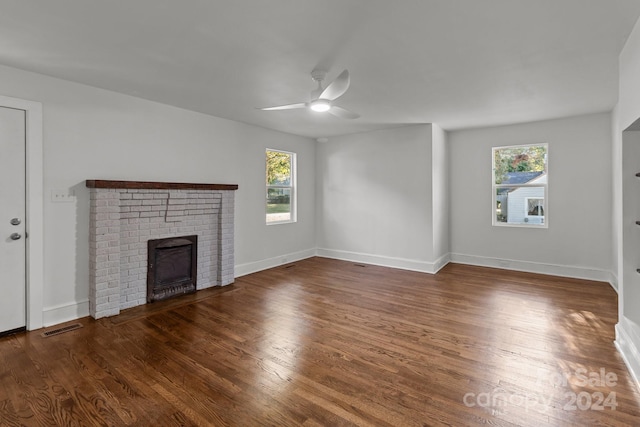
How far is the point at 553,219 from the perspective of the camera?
5.13m

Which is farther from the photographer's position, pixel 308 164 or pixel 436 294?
pixel 308 164

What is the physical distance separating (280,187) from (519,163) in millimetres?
4276

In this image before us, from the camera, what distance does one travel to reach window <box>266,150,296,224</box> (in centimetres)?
590

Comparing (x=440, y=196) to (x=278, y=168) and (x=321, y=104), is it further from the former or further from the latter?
(x=321, y=104)

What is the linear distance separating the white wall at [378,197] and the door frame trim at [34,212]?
182 inches

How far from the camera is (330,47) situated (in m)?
2.55

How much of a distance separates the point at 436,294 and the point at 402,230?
168 centimetres

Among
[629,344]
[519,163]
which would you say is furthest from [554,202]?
[629,344]

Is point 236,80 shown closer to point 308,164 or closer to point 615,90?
point 308,164

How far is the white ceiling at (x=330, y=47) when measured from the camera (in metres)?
2.06

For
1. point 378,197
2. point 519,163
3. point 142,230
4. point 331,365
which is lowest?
point 331,365

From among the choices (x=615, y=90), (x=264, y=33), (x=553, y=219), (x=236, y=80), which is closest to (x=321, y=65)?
(x=264, y=33)

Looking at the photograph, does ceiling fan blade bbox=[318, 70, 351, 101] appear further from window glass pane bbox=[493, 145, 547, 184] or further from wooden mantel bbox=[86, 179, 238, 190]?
window glass pane bbox=[493, 145, 547, 184]

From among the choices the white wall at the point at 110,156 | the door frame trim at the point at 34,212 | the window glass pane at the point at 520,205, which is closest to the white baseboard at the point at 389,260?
the window glass pane at the point at 520,205
